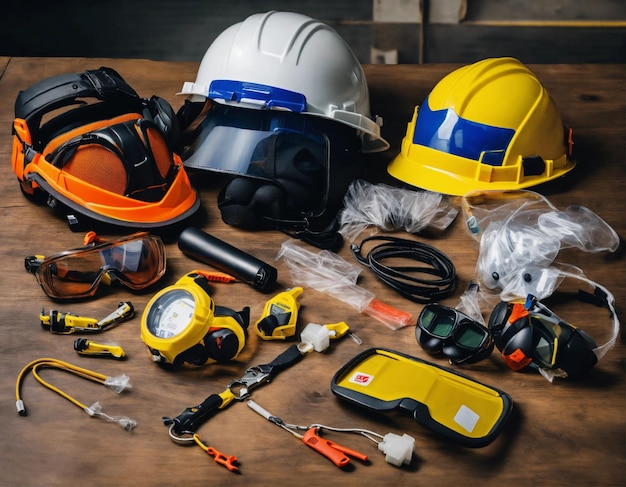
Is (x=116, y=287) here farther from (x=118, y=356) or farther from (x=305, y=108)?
(x=305, y=108)

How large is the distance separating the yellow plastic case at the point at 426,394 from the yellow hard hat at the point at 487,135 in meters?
0.62

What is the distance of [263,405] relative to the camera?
1490mm

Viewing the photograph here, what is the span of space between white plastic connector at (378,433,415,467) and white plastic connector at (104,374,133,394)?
0.49m

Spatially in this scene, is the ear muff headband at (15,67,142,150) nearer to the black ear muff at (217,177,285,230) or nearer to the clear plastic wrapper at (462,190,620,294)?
the black ear muff at (217,177,285,230)

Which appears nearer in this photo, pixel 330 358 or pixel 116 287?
pixel 330 358

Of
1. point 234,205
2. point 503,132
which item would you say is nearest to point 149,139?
point 234,205

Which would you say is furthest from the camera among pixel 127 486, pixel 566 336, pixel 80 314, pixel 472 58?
pixel 472 58

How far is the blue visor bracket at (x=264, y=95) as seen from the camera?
6.29 feet

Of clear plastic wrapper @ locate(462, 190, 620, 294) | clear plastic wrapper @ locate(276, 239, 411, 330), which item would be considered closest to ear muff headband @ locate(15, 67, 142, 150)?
clear plastic wrapper @ locate(276, 239, 411, 330)

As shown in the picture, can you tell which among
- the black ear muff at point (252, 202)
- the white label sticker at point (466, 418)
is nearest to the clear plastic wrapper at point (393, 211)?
the black ear muff at point (252, 202)

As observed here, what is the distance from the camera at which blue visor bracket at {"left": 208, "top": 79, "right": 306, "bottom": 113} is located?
6.29 feet

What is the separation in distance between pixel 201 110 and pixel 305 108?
351 millimetres

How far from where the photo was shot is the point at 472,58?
3059 mm

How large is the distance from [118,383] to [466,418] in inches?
25.3
